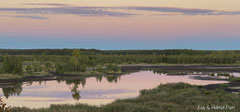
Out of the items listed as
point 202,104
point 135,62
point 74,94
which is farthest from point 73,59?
point 135,62

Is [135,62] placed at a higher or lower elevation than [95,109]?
lower

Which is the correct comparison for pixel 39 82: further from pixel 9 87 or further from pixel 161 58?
pixel 161 58

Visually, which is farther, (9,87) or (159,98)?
(9,87)

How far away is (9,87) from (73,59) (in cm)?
2435

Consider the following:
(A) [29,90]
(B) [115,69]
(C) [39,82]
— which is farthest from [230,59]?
(A) [29,90]

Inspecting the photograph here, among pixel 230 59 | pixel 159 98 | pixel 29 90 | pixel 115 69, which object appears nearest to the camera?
pixel 159 98

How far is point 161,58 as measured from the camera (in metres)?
124

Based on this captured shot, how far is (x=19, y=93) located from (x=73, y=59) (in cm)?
2816

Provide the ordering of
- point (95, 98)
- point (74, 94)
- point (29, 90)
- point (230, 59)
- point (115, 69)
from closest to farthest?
point (95, 98) < point (74, 94) < point (29, 90) < point (115, 69) < point (230, 59)

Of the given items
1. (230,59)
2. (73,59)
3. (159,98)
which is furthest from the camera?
(230,59)

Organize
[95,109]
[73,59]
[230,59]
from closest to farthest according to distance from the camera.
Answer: [95,109] < [73,59] < [230,59]

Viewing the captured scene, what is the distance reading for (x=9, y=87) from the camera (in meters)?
40.1

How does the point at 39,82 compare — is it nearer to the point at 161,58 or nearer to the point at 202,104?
the point at 202,104

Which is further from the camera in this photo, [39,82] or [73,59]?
[73,59]
